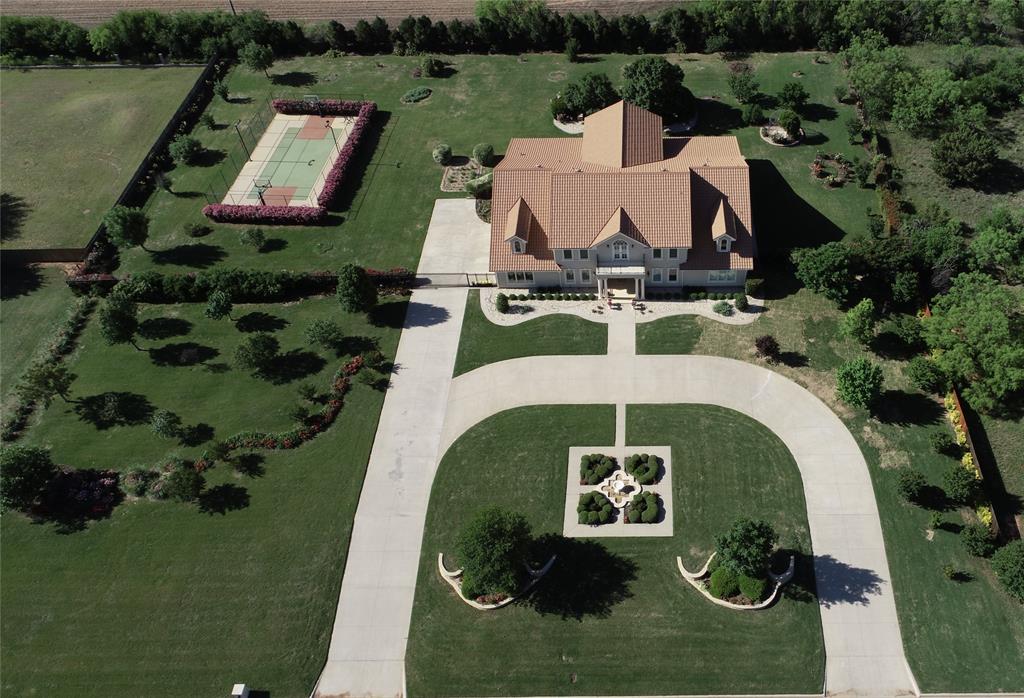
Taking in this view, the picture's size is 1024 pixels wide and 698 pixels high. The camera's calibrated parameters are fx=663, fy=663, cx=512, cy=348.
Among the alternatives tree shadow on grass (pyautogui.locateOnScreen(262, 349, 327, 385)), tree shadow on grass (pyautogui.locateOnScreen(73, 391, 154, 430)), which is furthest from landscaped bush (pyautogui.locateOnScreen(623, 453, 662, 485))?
tree shadow on grass (pyautogui.locateOnScreen(73, 391, 154, 430))

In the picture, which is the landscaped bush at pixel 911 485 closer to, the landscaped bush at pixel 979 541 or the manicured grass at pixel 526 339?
the landscaped bush at pixel 979 541

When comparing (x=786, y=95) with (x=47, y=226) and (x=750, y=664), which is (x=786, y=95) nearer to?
(x=750, y=664)

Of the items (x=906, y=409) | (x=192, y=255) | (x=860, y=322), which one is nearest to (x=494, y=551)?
(x=906, y=409)

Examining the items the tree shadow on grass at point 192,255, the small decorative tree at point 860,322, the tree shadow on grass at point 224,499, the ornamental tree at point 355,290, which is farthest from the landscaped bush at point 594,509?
the tree shadow on grass at point 192,255

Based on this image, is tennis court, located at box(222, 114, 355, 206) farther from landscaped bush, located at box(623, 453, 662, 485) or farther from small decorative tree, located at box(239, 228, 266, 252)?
landscaped bush, located at box(623, 453, 662, 485)

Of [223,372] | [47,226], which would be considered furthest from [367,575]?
[47,226]
